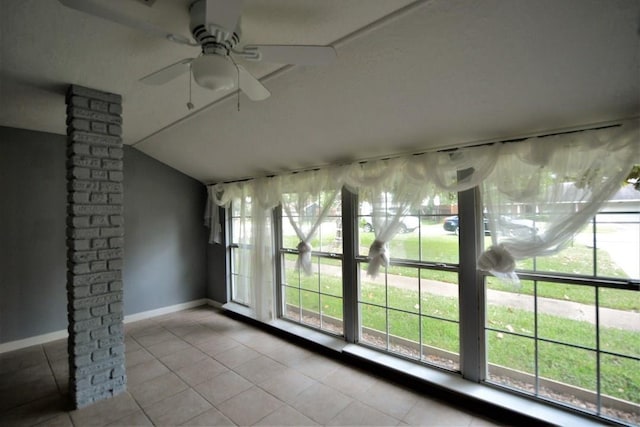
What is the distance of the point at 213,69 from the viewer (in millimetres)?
1206

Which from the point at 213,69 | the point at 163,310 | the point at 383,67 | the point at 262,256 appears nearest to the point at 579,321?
the point at 383,67

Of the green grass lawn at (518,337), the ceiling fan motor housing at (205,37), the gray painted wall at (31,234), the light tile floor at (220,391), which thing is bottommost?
the light tile floor at (220,391)

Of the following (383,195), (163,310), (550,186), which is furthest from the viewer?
(163,310)

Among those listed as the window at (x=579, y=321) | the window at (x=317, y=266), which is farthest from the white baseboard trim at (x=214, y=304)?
the window at (x=579, y=321)

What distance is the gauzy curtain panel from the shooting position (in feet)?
5.82

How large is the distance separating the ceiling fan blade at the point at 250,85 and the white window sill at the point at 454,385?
2479 mm

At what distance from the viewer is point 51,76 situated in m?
2.08

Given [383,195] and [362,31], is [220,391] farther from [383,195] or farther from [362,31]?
[362,31]

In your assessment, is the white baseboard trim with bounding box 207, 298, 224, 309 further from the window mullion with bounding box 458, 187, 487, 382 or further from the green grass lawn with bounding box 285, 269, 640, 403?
the window mullion with bounding box 458, 187, 487, 382

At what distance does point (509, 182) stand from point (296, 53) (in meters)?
1.75

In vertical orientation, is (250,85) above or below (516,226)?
above

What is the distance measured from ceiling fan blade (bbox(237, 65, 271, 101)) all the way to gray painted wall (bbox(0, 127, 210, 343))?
→ 10.9 ft

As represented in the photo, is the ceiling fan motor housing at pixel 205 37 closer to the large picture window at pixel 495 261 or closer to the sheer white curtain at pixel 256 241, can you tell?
the large picture window at pixel 495 261

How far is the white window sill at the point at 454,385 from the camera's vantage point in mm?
1960
